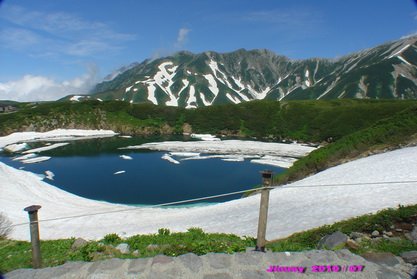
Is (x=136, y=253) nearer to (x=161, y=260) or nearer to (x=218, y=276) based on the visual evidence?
(x=161, y=260)

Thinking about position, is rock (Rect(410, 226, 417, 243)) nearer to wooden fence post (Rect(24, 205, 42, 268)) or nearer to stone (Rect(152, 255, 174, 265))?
stone (Rect(152, 255, 174, 265))

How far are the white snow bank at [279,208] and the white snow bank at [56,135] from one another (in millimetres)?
83042

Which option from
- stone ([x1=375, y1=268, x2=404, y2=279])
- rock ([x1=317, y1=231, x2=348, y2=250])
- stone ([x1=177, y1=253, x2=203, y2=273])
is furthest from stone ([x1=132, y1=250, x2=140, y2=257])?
stone ([x1=375, y1=268, x2=404, y2=279])

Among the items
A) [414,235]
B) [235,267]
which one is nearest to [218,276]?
[235,267]

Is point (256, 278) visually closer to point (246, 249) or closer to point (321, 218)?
point (246, 249)

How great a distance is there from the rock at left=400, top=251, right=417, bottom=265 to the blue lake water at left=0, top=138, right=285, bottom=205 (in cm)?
3363

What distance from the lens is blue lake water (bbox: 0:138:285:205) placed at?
44062 millimetres

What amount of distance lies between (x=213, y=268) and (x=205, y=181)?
44322 millimetres

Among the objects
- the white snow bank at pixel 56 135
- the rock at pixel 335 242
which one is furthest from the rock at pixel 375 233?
the white snow bank at pixel 56 135

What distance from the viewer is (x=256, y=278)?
6762 mm

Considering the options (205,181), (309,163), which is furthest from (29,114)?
(309,163)

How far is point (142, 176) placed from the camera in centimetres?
5488

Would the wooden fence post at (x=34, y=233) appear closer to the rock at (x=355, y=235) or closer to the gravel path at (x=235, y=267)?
the gravel path at (x=235, y=267)

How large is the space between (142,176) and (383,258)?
164 ft
